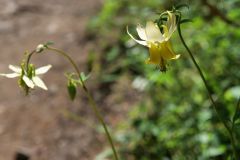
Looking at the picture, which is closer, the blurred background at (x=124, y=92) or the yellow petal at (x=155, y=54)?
the yellow petal at (x=155, y=54)

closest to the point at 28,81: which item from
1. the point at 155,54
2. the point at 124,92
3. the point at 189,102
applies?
the point at 155,54

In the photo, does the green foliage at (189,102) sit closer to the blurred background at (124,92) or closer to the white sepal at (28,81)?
the blurred background at (124,92)

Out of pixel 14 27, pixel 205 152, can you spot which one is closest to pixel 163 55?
pixel 205 152

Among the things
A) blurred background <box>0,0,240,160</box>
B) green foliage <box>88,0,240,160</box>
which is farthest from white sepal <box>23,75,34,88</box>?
green foliage <box>88,0,240,160</box>

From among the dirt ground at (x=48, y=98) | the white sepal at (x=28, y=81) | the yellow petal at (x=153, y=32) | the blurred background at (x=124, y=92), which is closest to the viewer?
the yellow petal at (x=153, y=32)

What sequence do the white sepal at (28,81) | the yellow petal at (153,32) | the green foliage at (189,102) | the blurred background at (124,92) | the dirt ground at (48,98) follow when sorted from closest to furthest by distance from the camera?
1. the yellow petal at (153,32)
2. the white sepal at (28,81)
3. the green foliage at (189,102)
4. the blurred background at (124,92)
5. the dirt ground at (48,98)

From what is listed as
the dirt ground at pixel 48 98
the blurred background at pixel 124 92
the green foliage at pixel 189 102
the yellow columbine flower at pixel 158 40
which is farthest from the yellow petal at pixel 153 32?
the dirt ground at pixel 48 98

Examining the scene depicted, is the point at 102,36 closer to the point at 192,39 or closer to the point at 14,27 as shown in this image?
the point at 14,27

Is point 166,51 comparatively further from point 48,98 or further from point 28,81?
point 48,98
